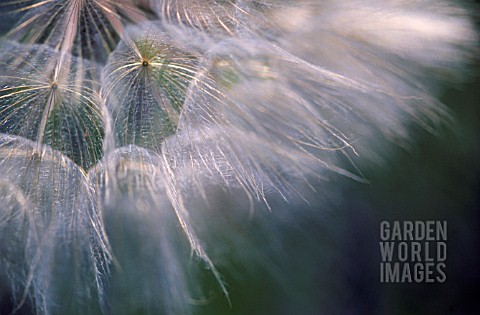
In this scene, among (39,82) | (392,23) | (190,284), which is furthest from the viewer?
(190,284)

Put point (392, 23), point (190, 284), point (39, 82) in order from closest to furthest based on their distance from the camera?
point (39, 82), point (392, 23), point (190, 284)

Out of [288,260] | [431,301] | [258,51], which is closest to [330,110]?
[258,51]

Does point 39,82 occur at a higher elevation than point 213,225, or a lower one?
higher

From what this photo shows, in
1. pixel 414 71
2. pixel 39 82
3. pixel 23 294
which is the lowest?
pixel 23 294

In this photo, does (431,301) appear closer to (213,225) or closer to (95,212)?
(213,225)

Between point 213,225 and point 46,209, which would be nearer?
point 46,209

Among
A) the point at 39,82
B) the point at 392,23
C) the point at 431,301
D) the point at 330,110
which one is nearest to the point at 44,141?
the point at 39,82
